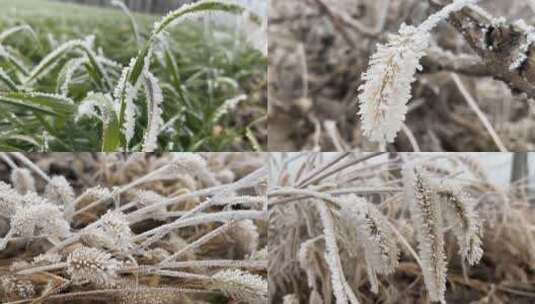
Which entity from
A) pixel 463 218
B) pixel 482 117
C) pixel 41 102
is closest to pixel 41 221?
pixel 41 102

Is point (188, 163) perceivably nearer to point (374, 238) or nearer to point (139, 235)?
point (139, 235)

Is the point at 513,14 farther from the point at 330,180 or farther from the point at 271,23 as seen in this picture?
the point at 330,180

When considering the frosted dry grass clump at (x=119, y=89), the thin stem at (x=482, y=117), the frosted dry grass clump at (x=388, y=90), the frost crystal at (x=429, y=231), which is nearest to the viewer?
the frosted dry grass clump at (x=388, y=90)

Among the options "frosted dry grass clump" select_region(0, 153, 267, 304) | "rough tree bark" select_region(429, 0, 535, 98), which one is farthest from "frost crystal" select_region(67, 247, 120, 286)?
"rough tree bark" select_region(429, 0, 535, 98)

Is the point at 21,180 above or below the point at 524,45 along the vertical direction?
below

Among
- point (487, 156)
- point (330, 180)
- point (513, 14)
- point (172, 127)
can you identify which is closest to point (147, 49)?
point (172, 127)

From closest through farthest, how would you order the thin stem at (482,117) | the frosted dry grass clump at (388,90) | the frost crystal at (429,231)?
the frosted dry grass clump at (388,90)
the frost crystal at (429,231)
the thin stem at (482,117)

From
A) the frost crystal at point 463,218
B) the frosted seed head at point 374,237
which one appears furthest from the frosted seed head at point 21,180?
the frost crystal at point 463,218

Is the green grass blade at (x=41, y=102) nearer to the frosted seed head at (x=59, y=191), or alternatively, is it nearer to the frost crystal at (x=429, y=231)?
the frosted seed head at (x=59, y=191)
